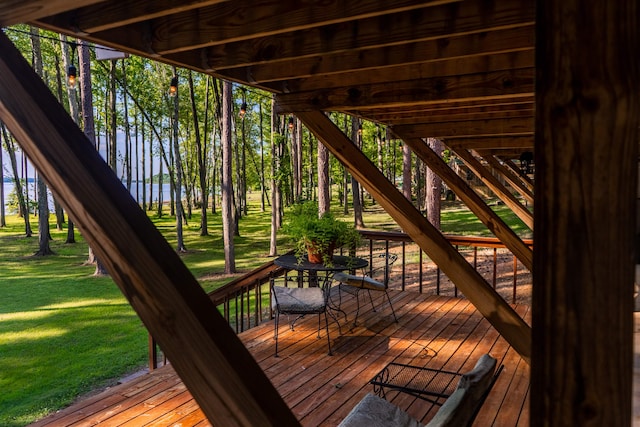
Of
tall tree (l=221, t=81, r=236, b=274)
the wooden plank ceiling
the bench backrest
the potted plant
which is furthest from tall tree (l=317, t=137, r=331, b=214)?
the bench backrest

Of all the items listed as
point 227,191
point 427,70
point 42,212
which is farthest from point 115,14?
point 42,212

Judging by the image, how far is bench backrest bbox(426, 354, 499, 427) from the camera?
1.91m

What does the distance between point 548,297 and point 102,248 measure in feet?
2.98

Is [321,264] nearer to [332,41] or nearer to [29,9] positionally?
[332,41]

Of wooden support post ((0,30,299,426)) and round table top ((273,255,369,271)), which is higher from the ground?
wooden support post ((0,30,299,426))

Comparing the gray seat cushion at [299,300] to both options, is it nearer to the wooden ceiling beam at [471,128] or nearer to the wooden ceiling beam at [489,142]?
the wooden ceiling beam at [471,128]

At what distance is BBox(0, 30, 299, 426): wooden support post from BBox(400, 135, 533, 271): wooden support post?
13.0ft

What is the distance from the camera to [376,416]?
2404mm

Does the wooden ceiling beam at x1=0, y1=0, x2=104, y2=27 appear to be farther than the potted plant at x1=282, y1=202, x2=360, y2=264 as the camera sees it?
No

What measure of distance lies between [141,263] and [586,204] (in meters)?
0.85

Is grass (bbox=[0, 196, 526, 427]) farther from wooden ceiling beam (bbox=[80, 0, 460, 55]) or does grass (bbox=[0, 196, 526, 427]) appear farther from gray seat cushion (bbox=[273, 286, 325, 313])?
wooden ceiling beam (bbox=[80, 0, 460, 55])

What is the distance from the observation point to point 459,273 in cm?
278

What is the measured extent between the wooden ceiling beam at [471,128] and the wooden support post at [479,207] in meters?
0.12

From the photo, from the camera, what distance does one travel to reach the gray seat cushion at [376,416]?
2314 mm
